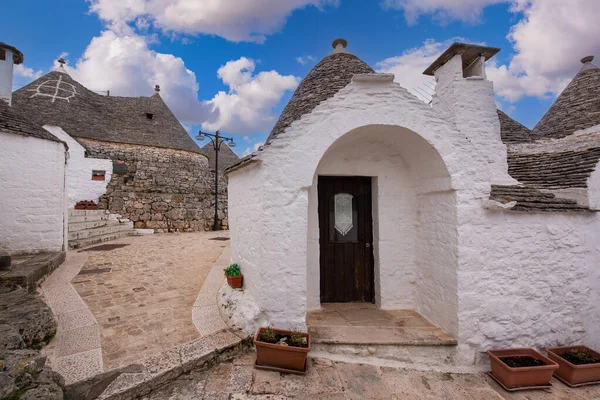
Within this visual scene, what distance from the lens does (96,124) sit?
14.5 m

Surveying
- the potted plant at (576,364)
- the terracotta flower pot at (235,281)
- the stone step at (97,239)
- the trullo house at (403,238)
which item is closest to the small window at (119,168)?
the stone step at (97,239)

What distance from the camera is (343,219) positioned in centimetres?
467

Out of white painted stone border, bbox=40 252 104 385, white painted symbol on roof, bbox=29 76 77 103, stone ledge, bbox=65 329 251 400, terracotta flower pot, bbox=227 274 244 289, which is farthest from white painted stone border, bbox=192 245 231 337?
white painted symbol on roof, bbox=29 76 77 103

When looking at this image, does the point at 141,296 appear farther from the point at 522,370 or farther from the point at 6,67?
the point at 6,67

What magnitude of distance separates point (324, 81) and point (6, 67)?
12.9 metres

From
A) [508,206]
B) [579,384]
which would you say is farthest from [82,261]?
[579,384]

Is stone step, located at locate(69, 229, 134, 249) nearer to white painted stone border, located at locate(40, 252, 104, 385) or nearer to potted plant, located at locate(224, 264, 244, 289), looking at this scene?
white painted stone border, located at locate(40, 252, 104, 385)

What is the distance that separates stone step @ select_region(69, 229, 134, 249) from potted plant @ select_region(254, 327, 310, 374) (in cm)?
901

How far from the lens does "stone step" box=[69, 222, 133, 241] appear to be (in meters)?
9.23

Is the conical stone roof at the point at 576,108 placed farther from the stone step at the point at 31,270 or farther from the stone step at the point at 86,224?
the stone step at the point at 86,224

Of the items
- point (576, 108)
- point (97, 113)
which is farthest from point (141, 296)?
point (97, 113)

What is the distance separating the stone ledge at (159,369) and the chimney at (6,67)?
13.0 meters

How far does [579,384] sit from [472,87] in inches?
209

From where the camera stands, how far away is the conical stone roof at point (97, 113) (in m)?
13.4
